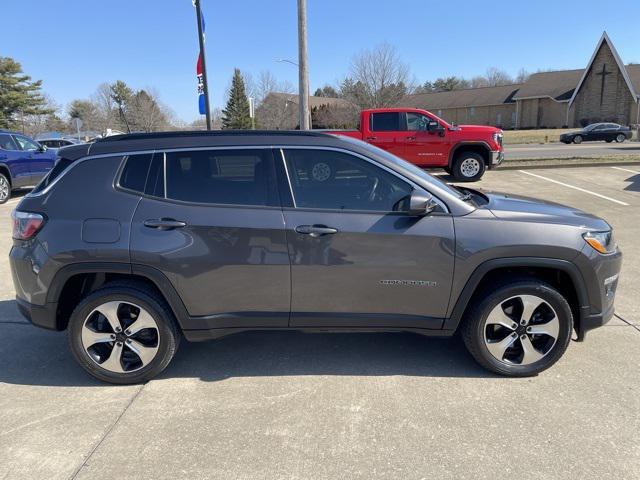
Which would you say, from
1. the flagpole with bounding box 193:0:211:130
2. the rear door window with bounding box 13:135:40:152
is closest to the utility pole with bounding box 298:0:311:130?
the flagpole with bounding box 193:0:211:130

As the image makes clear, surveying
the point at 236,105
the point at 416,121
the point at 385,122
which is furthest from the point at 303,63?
the point at 236,105

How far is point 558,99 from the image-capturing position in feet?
179

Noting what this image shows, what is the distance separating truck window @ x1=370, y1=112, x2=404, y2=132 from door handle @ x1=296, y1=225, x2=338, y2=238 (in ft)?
32.6

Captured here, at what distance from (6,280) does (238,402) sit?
4258 mm

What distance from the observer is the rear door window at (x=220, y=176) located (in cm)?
330

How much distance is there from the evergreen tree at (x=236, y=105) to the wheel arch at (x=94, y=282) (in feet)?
196

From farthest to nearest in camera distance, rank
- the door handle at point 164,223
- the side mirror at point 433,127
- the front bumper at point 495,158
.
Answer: the front bumper at point 495,158 < the side mirror at point 433,127 < the door handle at point 164,223

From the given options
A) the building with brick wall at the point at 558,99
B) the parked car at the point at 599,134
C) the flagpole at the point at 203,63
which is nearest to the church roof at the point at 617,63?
the building with brick wall at the point at 558,99

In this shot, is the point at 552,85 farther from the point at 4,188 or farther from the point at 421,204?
the point at 421,204

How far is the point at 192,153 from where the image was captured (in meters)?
3.37

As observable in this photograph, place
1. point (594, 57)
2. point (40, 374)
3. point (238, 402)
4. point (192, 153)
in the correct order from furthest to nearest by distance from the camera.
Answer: point (594, 57)
point (40, 374)
point (192, 153)
point (238, 402)

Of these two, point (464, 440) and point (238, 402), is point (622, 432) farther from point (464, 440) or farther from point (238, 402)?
point (238, 402)

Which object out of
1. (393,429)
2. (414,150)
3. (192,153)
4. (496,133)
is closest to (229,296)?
(192,153)

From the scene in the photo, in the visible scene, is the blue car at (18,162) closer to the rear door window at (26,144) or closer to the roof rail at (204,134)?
the rear door window at (26,144)
